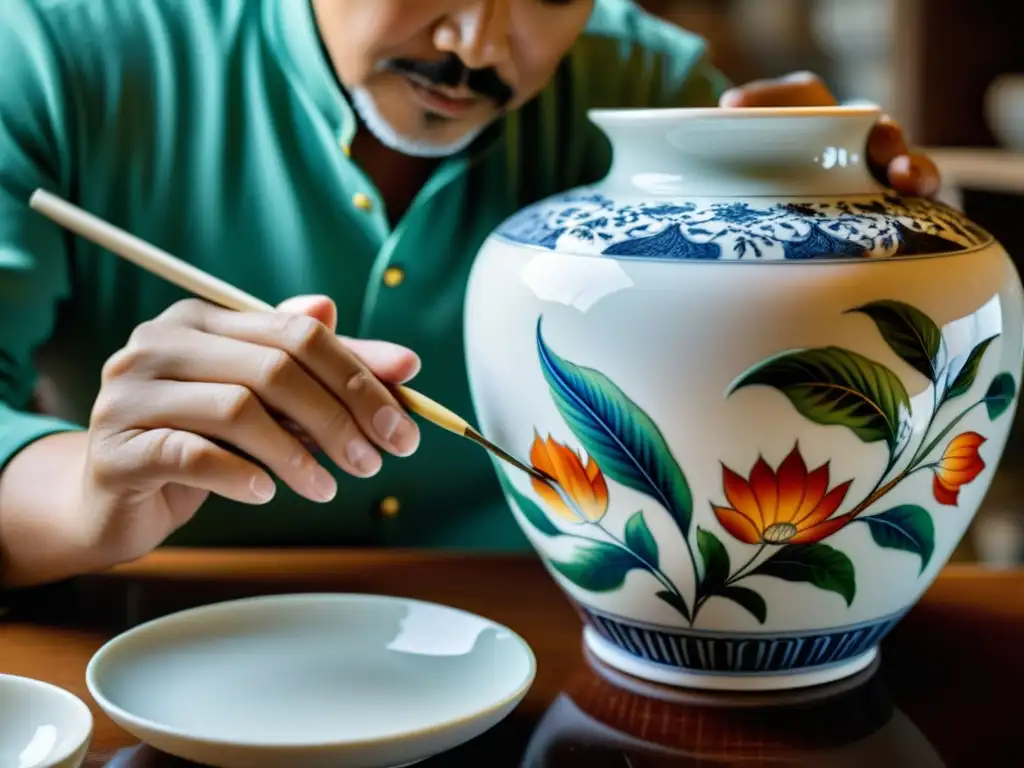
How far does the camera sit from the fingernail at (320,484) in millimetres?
651

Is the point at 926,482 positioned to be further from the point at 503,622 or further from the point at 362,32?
the point at 362,32

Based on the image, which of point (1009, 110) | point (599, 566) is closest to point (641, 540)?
point (599, 566)

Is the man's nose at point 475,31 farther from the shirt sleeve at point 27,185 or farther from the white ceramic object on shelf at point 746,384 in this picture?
the shirt sleeve at point 27,185

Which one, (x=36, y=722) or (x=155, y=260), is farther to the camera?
(x=155, y=260)

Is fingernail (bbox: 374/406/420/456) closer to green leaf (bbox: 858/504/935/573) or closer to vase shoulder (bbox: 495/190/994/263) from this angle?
vase shoulder (bbox: 495/190/994/263)

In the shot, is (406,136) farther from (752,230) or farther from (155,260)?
(752,230)

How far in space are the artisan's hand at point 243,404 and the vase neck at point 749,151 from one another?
16 centimetres

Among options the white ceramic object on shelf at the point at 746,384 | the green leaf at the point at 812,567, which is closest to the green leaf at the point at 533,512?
the white ceramic object on shelf at the point at 746,384

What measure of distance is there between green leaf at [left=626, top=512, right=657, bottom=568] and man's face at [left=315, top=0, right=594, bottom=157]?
335 mm

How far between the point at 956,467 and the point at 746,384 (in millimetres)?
131

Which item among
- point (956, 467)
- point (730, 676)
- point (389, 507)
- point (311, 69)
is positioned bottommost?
point (389, 507)

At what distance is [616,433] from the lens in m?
0.60

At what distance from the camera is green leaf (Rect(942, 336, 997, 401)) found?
0.61 m

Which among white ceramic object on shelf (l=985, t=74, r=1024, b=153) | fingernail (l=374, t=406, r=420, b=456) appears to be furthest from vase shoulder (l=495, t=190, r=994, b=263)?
white ceramic object on shelf (l=985, t=74, r=1024, b=153)
